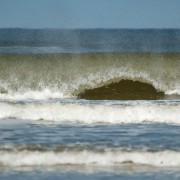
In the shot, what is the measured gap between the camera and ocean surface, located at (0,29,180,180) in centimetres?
1009

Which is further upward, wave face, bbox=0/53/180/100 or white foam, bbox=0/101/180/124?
wave face, bbox=0/53/180/100

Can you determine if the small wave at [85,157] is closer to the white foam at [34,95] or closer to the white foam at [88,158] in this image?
the white foam at [88,158]

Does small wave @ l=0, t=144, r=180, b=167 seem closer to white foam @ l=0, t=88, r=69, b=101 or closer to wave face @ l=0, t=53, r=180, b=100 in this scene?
white foam @ l=0, t=88, r=69, b=101

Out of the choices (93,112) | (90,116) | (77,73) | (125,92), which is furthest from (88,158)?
(77,73)

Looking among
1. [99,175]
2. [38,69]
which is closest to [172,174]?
[99,175]

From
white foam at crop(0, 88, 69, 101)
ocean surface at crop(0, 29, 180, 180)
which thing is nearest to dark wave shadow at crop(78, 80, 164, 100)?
ocean surface at crop(0, 29, 180, 180)

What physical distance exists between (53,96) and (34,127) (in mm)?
5625

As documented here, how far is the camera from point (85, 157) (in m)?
10.3

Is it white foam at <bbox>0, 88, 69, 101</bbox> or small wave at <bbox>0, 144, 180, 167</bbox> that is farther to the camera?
white foam at <bbox>0, 88, 69, 101</bbox>

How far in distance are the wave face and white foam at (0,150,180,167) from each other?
8.10 m

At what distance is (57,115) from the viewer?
49.2ft

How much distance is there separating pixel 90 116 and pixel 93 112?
8.1 inches

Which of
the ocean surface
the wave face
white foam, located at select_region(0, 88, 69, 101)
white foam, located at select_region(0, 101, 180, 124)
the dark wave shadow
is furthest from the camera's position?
the wave face

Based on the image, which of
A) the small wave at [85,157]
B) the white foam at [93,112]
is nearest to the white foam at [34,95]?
the white foam at [93,112]
